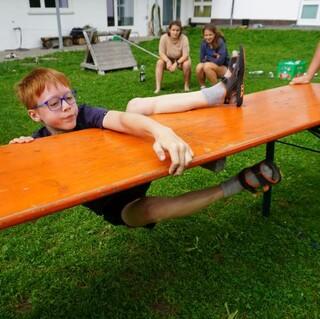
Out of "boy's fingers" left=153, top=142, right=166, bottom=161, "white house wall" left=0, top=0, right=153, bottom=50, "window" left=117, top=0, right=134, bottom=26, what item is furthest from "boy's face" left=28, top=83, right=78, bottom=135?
"window" left=117, top=0, right=134, bottom=26

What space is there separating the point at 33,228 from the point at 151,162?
5.62 feet

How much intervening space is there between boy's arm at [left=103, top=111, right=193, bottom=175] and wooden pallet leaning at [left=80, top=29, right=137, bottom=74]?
6.97 meters

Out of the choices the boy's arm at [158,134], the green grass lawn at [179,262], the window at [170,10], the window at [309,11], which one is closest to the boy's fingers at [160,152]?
the boy's arm at [158,134]

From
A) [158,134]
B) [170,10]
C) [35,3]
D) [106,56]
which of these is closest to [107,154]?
[158,134]

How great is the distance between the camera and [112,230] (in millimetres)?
2748

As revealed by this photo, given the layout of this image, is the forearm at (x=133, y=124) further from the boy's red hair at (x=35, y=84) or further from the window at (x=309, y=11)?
the window at (x=309, y=11)

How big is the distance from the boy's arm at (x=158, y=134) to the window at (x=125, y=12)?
49.3ft

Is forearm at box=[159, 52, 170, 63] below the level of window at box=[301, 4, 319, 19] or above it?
below

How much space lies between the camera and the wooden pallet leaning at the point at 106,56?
8539 millimetres

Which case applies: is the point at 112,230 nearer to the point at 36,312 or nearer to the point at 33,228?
the point at 33,228

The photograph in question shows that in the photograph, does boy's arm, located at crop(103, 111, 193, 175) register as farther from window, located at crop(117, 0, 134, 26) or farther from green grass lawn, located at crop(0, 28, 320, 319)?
window, located at crop(117, 0, 134, 26)

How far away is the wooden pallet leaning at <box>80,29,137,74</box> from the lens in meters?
8.54

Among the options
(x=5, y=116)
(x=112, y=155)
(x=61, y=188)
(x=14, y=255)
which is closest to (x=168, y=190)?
(x=14, y=255)

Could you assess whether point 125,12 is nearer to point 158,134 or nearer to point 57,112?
point 57,112
